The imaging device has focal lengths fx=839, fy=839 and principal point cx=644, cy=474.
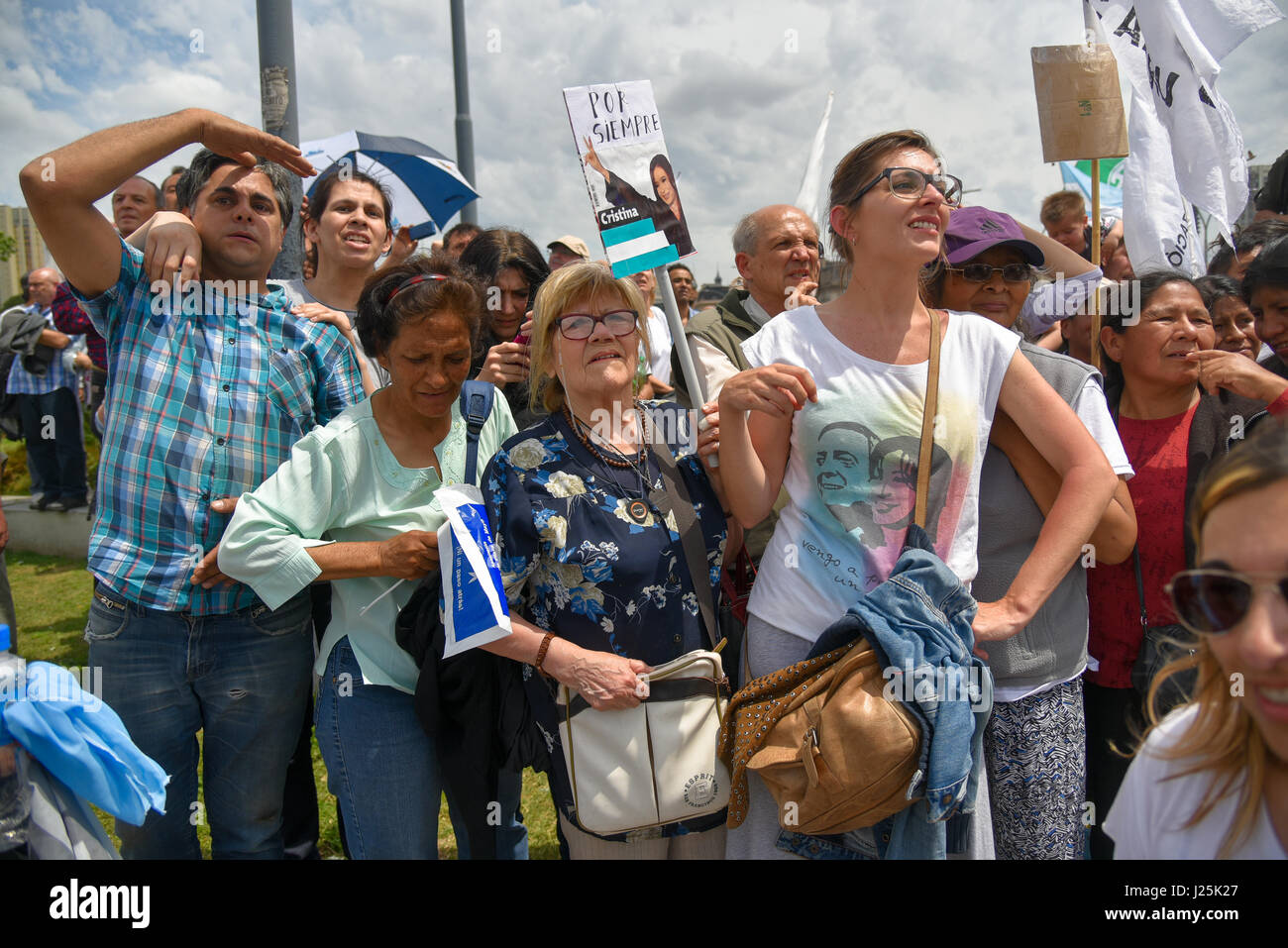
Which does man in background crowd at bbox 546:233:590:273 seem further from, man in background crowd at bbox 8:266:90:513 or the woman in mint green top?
man in background crowd at bbox 8:266:90:513

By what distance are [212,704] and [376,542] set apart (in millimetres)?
668

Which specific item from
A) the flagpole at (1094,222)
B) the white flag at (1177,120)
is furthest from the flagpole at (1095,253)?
the white flag at (1177,120)

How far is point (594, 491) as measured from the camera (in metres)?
2.18

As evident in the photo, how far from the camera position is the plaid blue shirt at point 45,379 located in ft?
29.5

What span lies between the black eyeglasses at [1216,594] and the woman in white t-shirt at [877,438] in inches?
30.5

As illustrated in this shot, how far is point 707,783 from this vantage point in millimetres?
2107

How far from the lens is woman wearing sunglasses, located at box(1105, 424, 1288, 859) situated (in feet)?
3.83

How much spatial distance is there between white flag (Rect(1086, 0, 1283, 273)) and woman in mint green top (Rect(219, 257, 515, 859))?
3.15 meters

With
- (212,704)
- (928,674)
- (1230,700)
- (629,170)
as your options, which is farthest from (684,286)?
(1230,700)
